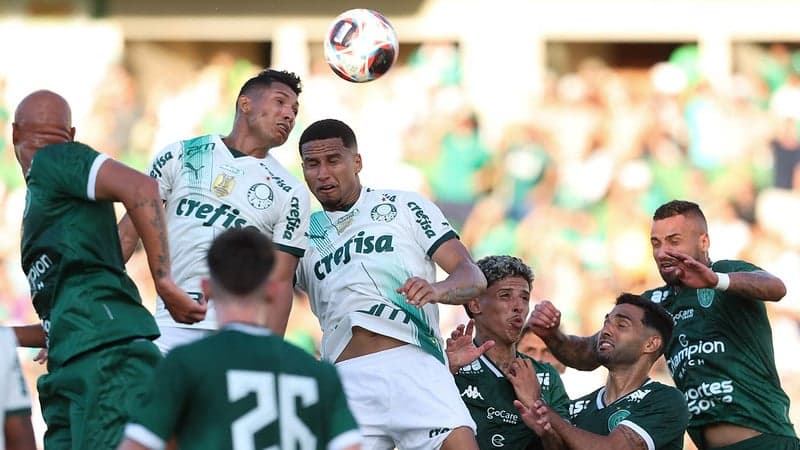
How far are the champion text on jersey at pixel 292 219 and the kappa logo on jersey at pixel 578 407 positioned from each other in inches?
75.3

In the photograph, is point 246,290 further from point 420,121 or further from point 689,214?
point 420,121

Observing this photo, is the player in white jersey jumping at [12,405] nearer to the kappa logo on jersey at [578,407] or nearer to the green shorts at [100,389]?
the green shorts at [100,389]

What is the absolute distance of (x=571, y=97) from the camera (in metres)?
15.1

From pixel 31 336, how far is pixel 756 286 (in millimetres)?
3813

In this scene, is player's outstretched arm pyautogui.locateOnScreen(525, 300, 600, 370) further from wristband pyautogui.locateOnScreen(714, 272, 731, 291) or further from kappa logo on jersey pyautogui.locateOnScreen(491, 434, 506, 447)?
wristband pyautogui.locateOnScreen(714, 272, 731, 291)

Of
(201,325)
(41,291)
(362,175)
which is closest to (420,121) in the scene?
(362,175)

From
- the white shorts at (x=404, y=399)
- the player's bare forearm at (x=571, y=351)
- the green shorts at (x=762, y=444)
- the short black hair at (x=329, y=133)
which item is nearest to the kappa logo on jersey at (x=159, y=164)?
the short black hair at (x=329, y=133)

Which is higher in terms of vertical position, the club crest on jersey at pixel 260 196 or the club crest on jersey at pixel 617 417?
the club crest on jersey at pixel 260 196

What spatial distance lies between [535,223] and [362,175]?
1.85m

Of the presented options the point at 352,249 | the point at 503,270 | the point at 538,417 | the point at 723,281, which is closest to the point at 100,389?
the point at 352,249

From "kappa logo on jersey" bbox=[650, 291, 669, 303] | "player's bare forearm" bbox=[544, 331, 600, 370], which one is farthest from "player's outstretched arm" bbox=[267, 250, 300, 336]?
"kappa logo on jersey" bbox=[650, 291, 669, 303]

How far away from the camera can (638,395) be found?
736 centimetres

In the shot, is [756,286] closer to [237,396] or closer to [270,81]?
[270,81]

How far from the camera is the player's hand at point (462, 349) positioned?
24.5ft
